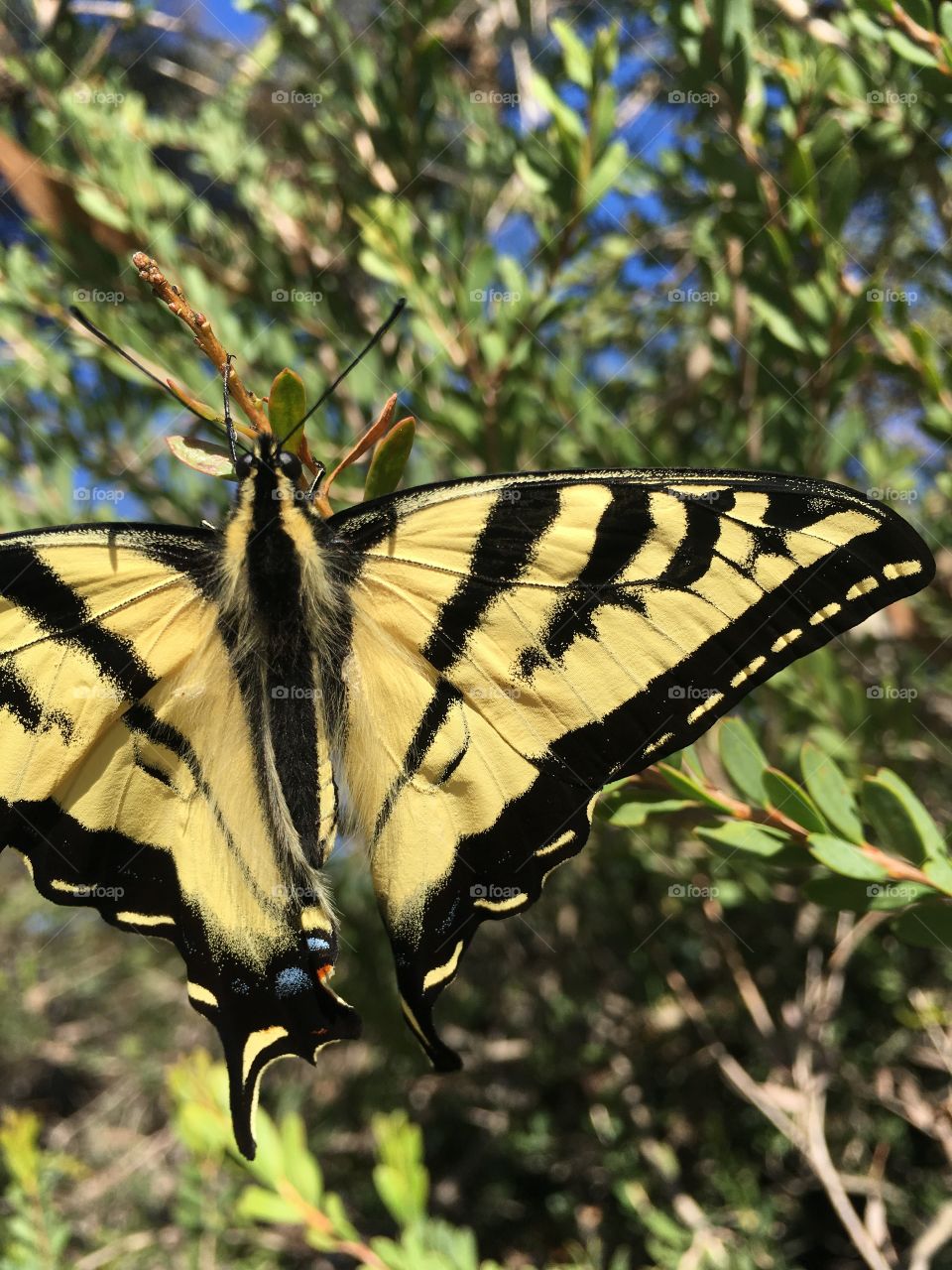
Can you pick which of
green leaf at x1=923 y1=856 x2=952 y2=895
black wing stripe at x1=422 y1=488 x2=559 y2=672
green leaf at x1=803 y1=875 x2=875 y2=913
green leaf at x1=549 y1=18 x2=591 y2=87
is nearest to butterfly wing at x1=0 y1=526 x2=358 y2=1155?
black wing stripe at x1=422 y1=488 x2=559 y2=672

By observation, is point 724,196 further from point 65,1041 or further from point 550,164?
point 65,1041

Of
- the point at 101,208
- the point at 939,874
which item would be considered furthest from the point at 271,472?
the point at 101,208

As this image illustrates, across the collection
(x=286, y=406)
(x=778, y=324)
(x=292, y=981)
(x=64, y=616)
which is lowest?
(x=292, y=981)

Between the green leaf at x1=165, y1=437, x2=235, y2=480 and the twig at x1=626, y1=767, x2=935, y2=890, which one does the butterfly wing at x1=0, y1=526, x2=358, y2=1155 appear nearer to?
the green leaf at x1=165, y1=437, x2=235, y2=480

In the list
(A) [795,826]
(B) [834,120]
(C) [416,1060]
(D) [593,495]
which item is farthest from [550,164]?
(C) [416,1060]

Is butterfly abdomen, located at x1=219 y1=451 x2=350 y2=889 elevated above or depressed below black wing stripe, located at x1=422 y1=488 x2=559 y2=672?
below

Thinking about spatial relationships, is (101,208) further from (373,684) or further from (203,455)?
(373,684)
